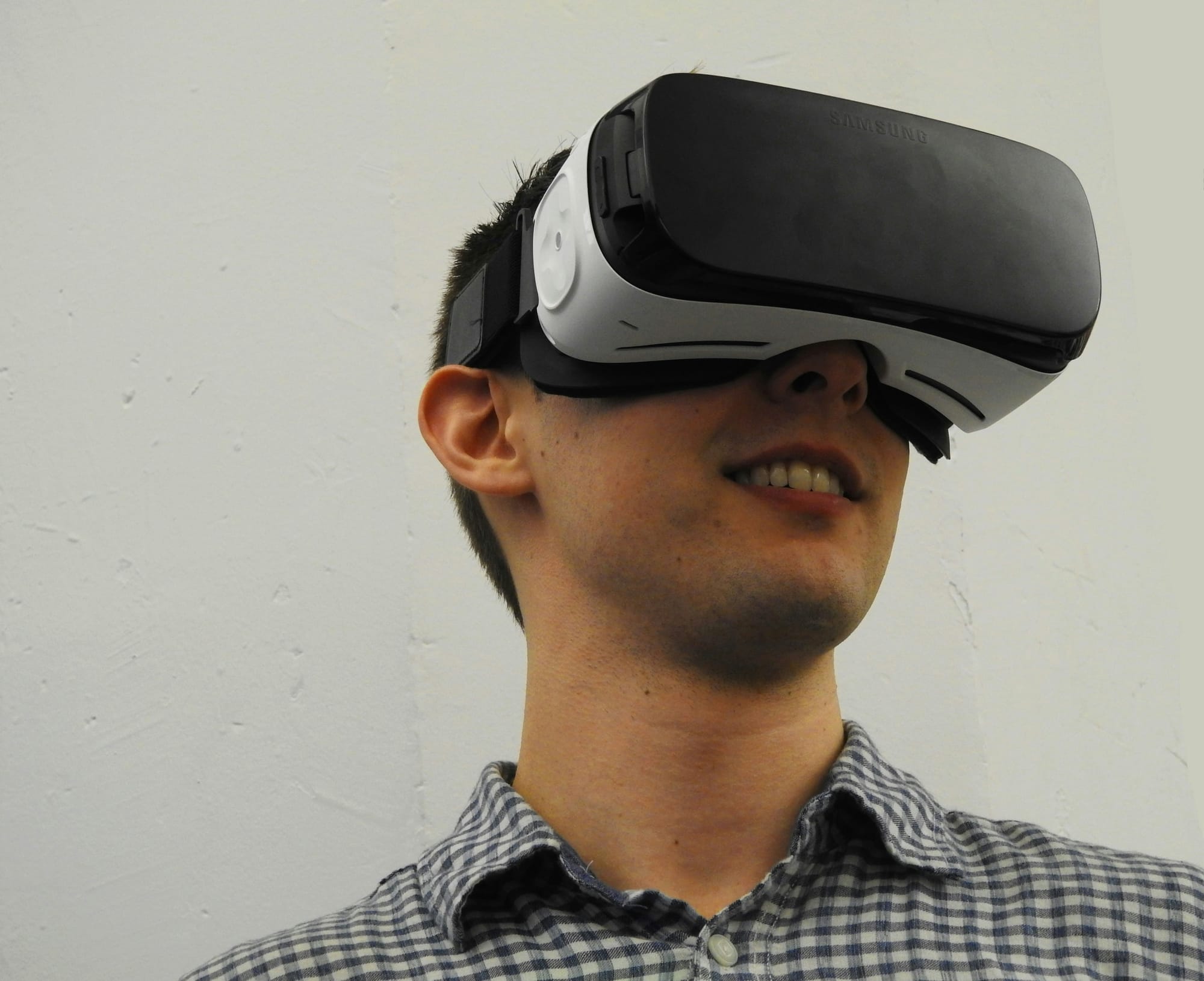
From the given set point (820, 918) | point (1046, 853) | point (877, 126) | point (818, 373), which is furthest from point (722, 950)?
point (877, 126)

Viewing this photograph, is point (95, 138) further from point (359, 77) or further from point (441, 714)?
point (441, 714)

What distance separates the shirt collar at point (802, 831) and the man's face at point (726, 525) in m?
0.10

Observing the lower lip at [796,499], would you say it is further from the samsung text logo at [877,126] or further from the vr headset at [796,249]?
the samsung text logo at [877,126]

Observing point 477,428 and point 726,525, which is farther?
point 477,428

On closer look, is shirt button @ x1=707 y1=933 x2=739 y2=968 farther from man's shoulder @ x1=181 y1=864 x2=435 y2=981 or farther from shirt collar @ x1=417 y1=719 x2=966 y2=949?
man's shoulder @ x1=181 y1=864 x2=435 y2=981

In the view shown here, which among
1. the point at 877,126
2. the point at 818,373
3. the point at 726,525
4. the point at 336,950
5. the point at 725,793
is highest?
the point at 877,126

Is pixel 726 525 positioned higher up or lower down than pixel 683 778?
higher up

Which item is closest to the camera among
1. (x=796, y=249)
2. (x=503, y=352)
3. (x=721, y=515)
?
(x=796, y=249)

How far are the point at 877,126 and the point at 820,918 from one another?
54cm

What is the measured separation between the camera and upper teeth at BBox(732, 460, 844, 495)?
0.98 metres

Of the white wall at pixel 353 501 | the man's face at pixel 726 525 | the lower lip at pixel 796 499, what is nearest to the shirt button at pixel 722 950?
the man's face at pixel 726 525

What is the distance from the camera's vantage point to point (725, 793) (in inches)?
39.6

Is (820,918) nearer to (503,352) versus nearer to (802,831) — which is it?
(802,831)

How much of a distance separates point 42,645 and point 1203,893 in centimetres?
126
